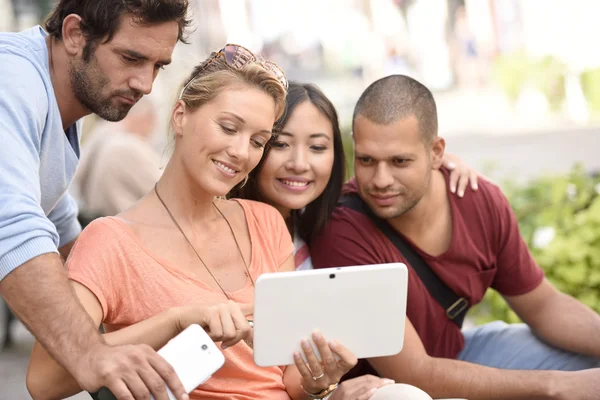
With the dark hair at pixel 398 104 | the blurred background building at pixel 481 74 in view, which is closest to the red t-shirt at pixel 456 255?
the dark hair at pixel 398 104

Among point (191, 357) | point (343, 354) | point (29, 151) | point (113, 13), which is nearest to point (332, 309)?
point (343, 354)

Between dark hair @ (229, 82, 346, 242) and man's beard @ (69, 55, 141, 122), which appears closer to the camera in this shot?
man's beard @ (69, 55, 141, 122)

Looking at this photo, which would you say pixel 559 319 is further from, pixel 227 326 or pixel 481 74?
pixel 481 74

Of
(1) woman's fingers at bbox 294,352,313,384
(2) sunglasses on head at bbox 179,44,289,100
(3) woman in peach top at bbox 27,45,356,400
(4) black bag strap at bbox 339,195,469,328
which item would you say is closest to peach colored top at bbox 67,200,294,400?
(3) woman in peach top at bbox 27,45,356,400

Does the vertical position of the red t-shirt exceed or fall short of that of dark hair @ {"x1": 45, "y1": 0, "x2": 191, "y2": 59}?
it falls short

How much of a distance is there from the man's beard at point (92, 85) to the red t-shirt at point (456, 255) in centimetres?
91

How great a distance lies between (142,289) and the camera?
2410 millimetres

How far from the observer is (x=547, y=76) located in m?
12.6

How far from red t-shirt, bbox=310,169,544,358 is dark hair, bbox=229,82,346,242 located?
0.05 meters

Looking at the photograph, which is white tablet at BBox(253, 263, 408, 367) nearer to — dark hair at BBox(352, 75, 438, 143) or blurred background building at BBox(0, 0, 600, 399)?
blurred background building at BBox(0, 0, 600, 399)

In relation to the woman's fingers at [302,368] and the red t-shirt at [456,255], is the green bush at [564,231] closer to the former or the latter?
the red t-shirt at [456,255]

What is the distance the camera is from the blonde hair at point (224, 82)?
2596mm

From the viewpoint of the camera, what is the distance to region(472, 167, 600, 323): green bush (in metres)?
4.65

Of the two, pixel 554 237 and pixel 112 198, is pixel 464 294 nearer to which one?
pixel 554 237
